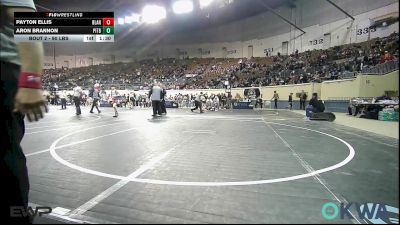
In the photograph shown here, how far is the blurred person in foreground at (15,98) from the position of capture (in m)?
1.61

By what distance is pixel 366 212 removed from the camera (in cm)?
230

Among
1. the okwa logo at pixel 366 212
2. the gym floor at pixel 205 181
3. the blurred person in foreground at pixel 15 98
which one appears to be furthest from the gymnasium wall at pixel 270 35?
the blurred person in foreground at pixel 15 98

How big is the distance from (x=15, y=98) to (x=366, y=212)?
2.71 m

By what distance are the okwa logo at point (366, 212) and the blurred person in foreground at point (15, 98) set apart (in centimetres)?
227

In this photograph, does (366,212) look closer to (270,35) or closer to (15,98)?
(15,98)

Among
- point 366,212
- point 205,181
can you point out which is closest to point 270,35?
point 205,181

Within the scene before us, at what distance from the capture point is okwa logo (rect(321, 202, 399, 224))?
218 cm

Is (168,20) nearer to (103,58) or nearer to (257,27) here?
(257,27)

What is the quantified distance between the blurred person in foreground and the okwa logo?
7.45ft

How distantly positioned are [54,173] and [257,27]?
3667 centimetres
